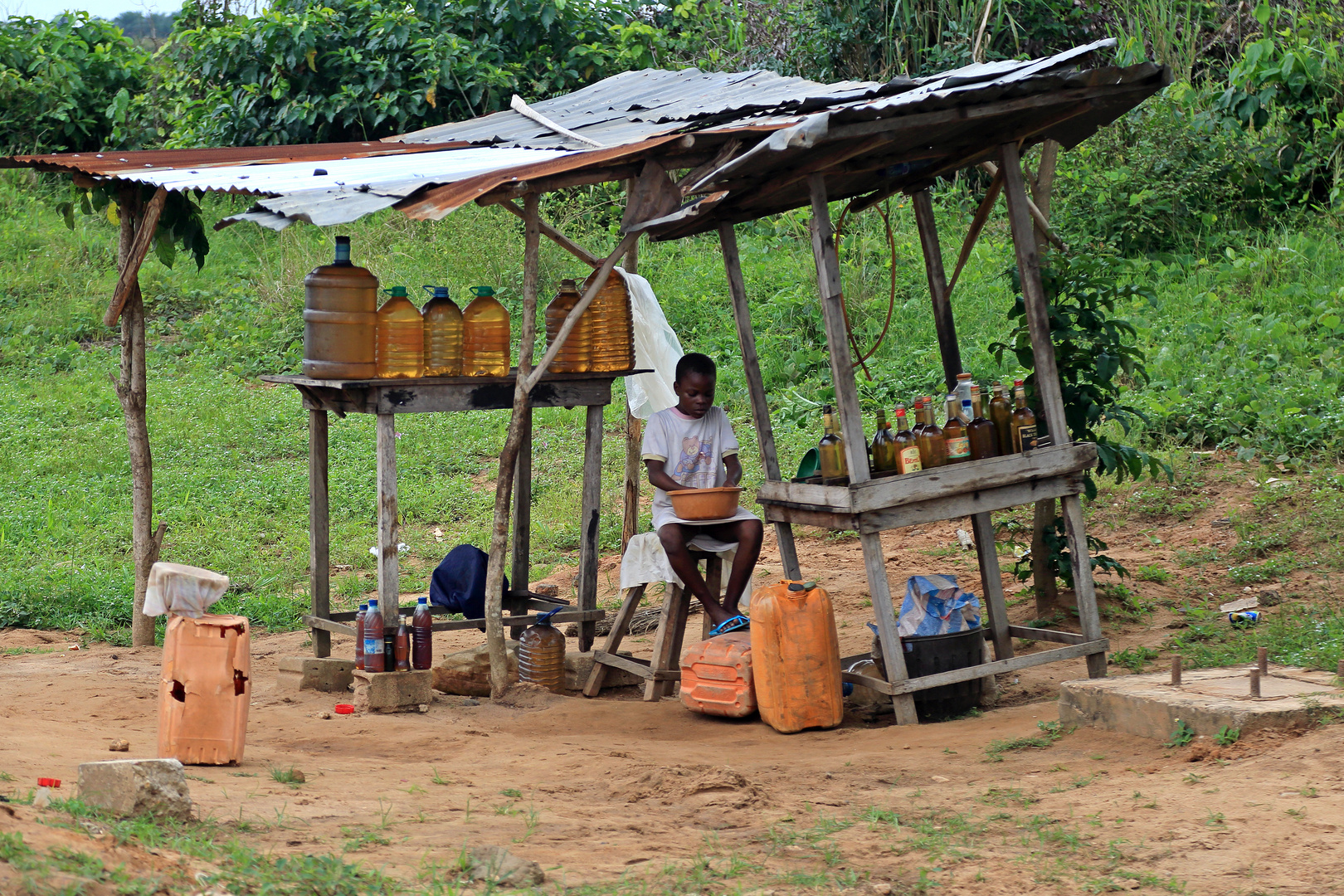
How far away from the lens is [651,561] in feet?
20.0

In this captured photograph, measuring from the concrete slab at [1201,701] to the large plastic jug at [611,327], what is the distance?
2.91m

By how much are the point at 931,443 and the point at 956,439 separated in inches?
4.2

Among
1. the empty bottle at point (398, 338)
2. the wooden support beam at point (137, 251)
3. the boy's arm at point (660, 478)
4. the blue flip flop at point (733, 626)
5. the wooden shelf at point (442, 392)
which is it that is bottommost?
the blue flip flop at point (733, 626)

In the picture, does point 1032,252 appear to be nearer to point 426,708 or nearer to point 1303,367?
point 426,708

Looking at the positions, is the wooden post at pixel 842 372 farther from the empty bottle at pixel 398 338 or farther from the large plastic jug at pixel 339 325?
Result: the large plastic jug at pixel 339 325

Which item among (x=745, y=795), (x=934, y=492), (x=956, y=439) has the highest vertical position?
(x=956, y=439)

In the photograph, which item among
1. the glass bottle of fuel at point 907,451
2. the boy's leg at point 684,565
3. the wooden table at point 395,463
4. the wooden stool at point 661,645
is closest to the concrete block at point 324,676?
the wooden table at point 395,463

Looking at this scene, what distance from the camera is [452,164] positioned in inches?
241

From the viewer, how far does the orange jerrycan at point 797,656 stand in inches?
208

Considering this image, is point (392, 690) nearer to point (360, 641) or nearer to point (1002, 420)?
point (360, 641)

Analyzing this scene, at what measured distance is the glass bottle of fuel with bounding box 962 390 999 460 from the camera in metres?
5.49

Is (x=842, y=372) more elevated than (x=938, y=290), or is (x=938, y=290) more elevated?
(x=938, y=290)

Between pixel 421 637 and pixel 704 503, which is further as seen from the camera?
pixel 421 637

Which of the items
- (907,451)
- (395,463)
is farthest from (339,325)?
(907,451)
